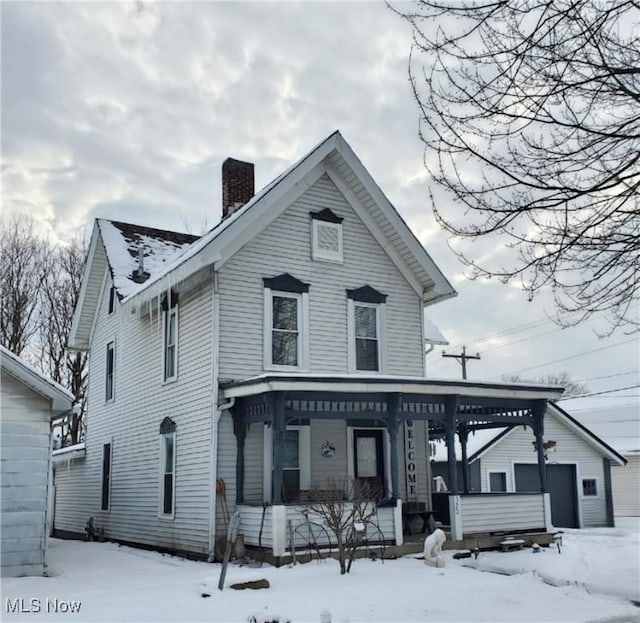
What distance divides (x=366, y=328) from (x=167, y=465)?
5077mm

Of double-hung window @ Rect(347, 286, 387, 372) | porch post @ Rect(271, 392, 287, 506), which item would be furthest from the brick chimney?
porch post @ Rect(271, 392, 287, 506)

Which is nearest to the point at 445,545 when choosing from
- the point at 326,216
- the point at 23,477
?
the point at 326,216

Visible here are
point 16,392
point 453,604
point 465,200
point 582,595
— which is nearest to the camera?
point 465,200

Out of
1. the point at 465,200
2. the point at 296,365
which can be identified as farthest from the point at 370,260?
the point at 465,200

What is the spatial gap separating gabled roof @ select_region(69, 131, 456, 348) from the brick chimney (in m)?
1.19

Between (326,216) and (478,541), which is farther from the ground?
(326,216)

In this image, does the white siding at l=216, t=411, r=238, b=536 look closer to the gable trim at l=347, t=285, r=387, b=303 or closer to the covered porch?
the covered porch

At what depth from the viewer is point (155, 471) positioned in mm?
16391

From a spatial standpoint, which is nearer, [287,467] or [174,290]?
[287,467]

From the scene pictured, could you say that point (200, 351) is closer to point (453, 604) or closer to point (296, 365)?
point (296, 365)

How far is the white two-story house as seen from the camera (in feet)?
45.5

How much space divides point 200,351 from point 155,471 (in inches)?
128

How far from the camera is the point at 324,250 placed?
1631cm

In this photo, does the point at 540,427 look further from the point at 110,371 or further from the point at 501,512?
the point at 110,371
